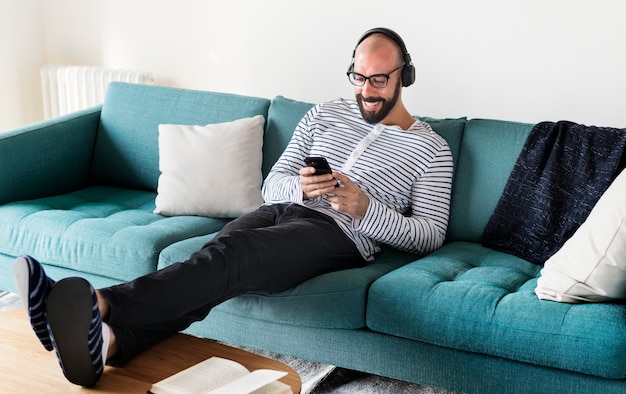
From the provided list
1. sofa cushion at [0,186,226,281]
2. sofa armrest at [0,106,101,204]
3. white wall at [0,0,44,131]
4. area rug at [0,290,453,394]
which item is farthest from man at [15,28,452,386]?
white wall at [0,0,44,131]

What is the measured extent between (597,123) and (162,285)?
1818mm

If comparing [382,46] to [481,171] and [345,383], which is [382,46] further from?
[345,383]

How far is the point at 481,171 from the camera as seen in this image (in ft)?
9.29

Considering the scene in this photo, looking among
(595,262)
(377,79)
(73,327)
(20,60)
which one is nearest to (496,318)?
(595,262)

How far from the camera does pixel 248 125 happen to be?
3.14 metres

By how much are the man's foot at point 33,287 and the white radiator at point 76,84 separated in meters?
2.39

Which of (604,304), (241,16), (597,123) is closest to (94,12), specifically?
(241,16)

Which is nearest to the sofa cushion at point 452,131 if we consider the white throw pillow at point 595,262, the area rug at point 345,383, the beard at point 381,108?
the beard at point 381,108

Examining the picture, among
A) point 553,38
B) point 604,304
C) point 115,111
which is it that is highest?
point 553,38

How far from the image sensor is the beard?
2.79 metres

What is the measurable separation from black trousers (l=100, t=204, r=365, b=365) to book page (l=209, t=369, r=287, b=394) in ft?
1.02

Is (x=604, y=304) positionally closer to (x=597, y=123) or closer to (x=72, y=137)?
(x=597, y=123)

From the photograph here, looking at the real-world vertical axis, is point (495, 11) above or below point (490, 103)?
above

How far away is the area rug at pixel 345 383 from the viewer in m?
2.60
